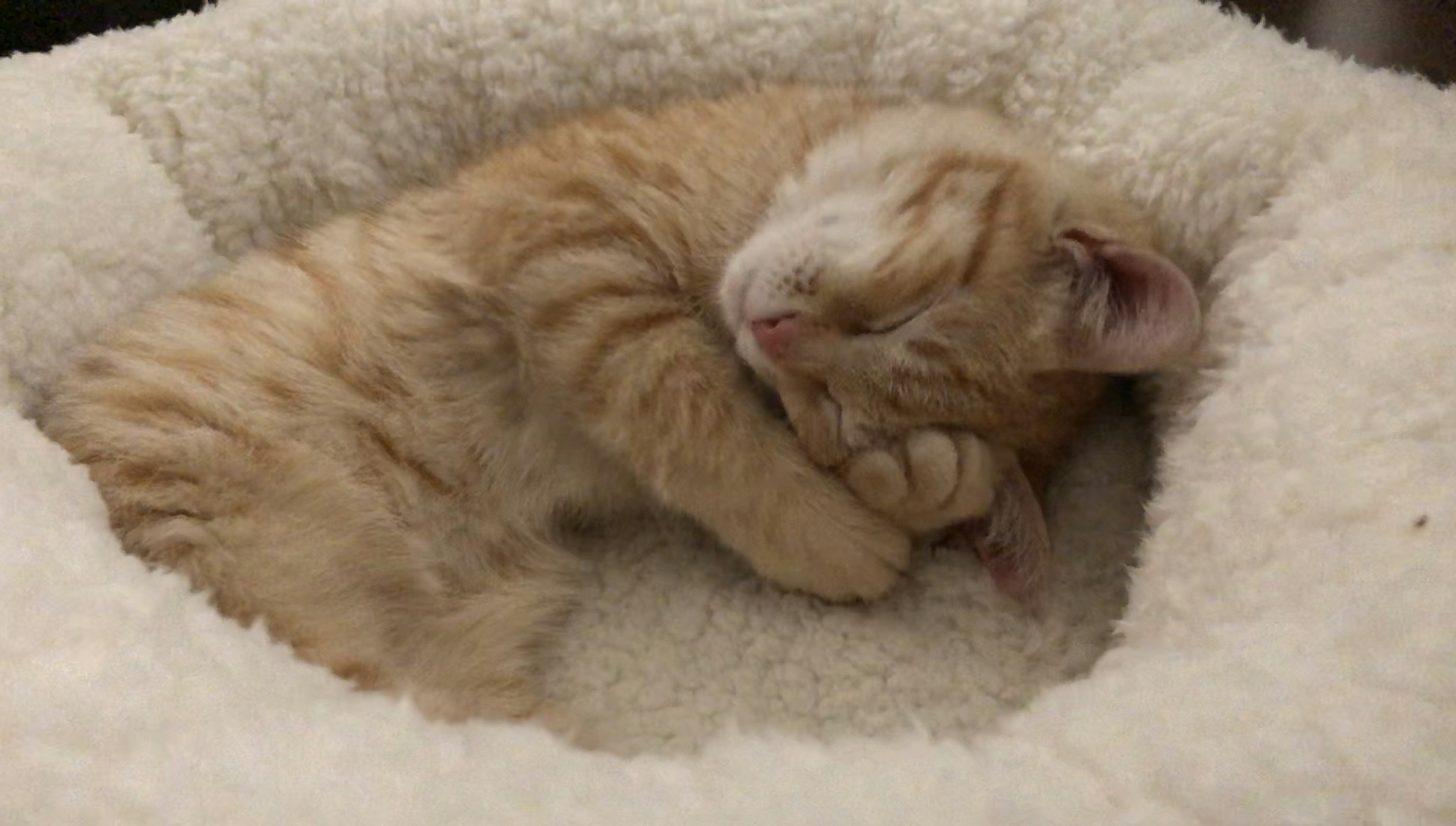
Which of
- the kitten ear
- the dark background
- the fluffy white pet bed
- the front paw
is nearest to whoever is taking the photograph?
the fluffy white pet bed

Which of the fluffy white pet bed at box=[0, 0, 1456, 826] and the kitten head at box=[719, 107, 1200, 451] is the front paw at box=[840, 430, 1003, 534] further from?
the fluffy white pet bed at box=[0, 0, 1456, 826]

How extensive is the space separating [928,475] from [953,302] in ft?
0.59

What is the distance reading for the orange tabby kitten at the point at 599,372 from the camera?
103 cm

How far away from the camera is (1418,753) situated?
2.12 feet

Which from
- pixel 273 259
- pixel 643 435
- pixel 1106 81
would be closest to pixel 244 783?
pixel 643 435

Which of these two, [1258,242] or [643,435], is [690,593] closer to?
[643,435]

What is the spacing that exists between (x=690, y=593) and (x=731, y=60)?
74 centimetres

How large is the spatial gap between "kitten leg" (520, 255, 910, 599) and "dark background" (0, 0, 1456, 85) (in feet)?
3.45

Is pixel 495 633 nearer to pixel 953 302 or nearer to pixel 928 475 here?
pixel 928 475

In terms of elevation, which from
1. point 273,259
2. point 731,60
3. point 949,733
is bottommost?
point 949,733

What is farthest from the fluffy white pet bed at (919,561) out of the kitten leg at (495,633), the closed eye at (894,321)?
the closed eye at (894,321)

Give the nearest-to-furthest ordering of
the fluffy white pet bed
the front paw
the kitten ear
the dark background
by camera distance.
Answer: the fluffy white pet bed
the kitten ear
the front paw
the dark background

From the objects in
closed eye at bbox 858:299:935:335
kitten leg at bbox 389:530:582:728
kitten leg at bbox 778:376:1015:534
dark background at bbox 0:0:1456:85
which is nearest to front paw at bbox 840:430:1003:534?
kitten leg at bbox 778:376:1015:534

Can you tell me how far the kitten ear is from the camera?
3.22 ft
